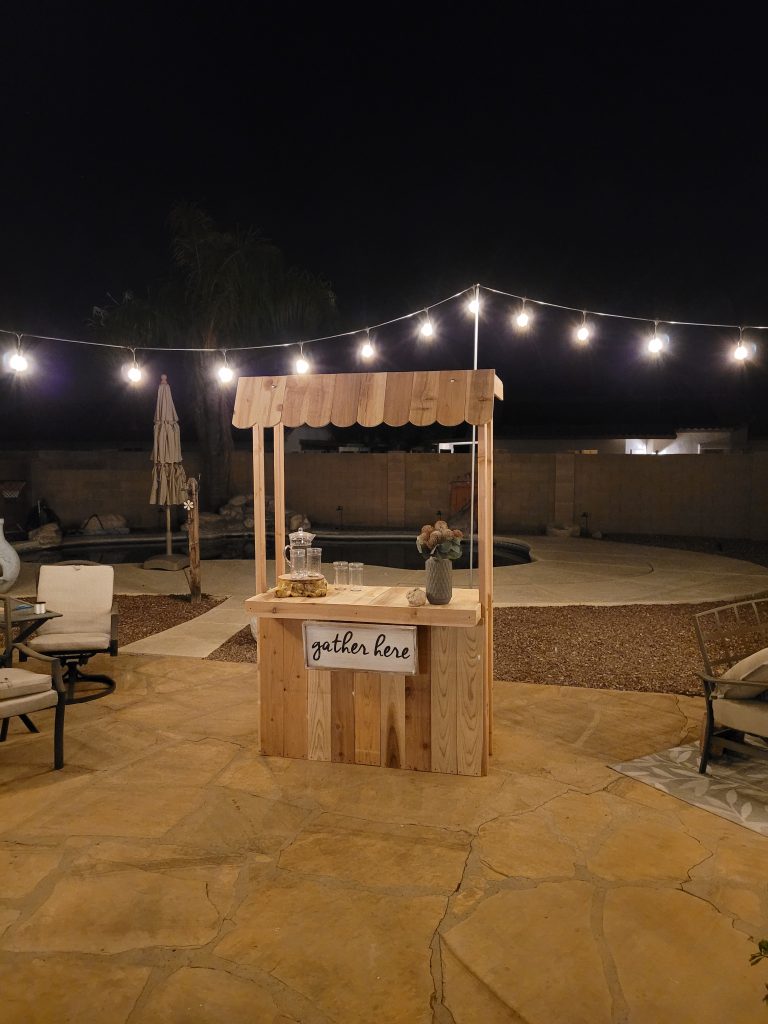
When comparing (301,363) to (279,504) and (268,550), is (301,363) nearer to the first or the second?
(268,550)

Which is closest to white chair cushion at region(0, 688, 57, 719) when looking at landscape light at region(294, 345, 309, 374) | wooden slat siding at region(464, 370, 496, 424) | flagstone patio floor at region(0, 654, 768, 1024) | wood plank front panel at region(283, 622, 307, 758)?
flagstone patio floor at region(0, 654, 768, 1024)

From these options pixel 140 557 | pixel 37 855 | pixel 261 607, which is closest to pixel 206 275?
pixel 140 557

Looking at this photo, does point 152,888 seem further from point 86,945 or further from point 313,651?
point 313,651

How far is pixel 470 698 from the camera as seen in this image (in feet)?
12.6

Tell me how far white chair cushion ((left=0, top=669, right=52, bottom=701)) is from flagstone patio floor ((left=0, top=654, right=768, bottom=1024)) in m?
0.46

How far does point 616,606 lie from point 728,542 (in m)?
7.60

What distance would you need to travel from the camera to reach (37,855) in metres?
3.08

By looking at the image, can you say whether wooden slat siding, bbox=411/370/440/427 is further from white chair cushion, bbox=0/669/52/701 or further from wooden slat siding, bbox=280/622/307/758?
white chair cushion, bbox=0/669/52/701

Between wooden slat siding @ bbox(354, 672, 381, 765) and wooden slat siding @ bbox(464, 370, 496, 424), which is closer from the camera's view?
wooden slat siding @ bbox(464, 370, 496, 424)

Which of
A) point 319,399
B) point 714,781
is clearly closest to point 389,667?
point 319,399

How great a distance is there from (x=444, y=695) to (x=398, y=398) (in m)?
1.73

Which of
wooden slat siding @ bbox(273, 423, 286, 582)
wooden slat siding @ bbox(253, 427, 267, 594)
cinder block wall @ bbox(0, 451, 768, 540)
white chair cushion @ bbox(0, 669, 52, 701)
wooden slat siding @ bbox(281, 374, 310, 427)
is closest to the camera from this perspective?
white chair cushion @ bbox(0, 669, 52, 701)

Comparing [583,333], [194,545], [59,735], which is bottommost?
[59,735]

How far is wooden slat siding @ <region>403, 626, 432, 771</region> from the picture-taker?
390 cm
